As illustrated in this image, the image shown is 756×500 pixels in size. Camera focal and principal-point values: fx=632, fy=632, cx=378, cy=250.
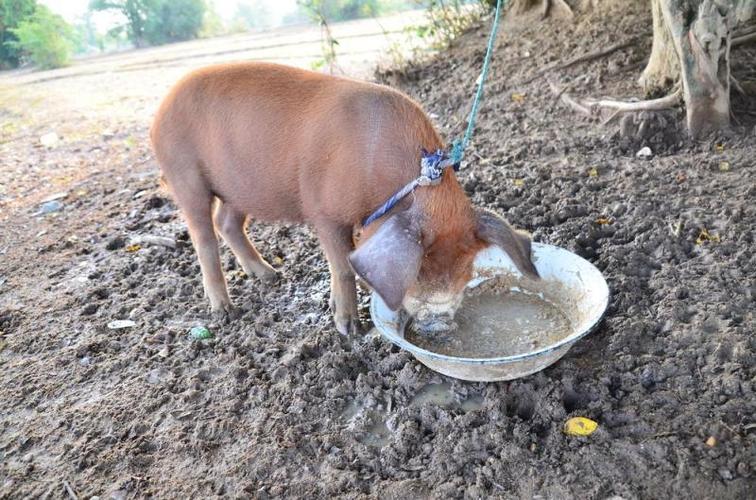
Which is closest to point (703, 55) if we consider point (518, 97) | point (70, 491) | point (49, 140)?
point (518, 97)

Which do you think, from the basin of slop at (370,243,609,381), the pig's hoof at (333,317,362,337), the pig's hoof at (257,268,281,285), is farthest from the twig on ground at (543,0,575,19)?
the pig's hoof at (333,317,362,337)

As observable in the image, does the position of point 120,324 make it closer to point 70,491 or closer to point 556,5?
point 70,491

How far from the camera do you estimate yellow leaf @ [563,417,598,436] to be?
102 inches

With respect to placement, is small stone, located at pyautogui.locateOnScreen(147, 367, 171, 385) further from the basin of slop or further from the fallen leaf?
the fallen leaf

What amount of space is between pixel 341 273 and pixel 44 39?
1160 centimetres

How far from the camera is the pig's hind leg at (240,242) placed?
13.5 feet

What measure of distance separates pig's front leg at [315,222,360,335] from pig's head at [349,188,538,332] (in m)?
0.41

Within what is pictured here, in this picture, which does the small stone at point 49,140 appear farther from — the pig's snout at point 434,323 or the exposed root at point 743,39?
the exposed root at point 743,39

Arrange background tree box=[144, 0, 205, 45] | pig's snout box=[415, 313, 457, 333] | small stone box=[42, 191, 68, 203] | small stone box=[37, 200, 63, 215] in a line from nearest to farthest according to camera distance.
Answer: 1. pig's snout box=[415, 313, 457, 333]
2. small stone box=[37, 200, 63, 215]
3. small stone box=[42, 191, 68, 203]
4. background tree box=[144, 0, 205, 45]

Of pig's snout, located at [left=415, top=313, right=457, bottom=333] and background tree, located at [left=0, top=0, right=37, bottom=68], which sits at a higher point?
background tree, located at [left=0, top=0, right=37, bottom=68]

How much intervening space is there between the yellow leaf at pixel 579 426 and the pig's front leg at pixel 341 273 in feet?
4.12

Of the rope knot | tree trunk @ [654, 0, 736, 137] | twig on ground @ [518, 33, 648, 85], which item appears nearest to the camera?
the rope knot

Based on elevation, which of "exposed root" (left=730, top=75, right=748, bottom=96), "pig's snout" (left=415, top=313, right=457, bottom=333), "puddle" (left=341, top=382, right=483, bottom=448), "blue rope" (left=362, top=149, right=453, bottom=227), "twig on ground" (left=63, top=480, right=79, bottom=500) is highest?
"blue rope" (left=362, top=149, right=453, bottom=227)

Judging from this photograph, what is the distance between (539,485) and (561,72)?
4.75 meters
